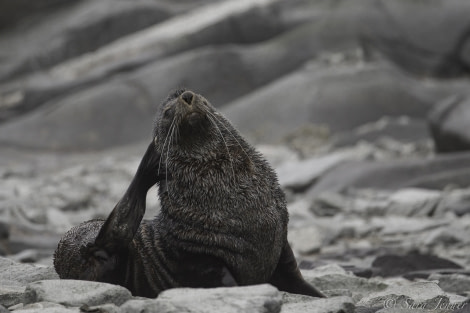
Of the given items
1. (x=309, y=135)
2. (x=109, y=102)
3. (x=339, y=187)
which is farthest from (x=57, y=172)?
(x=339, y=187)

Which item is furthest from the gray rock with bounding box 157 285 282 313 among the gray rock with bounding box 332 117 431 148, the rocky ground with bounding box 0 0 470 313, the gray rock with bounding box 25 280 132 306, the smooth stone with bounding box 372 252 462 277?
the gray rock with bounding box 332 117 431 148

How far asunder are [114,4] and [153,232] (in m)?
19.3

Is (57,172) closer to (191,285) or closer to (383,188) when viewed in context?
(383,188)

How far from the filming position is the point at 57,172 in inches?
664

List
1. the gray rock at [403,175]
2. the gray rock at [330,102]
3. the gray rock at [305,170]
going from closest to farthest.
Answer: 1. the gray rock at [403,175]
2. the gray rock at [305,170]
3. the gray rock at [330,102]

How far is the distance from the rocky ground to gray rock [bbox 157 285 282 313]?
7.61 feet

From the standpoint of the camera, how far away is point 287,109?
18.8 m

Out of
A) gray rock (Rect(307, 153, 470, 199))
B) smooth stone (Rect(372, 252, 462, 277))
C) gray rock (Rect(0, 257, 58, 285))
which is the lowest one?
smooth stone (Rect(372, 252, 462, 277))

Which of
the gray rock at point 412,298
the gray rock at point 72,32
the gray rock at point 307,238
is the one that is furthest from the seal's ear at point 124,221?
the gray rock at point 72,32

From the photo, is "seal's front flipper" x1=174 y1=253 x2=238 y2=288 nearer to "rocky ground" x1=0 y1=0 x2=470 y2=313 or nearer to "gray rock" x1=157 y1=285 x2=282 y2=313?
"gray rock" x1=157 y1=285 x2=282 y2=313

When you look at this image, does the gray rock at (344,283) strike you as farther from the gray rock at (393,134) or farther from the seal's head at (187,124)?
the gray rock at (393,134)

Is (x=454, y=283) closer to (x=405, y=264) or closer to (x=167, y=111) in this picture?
(x=405, y=264)

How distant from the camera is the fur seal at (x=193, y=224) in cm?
439

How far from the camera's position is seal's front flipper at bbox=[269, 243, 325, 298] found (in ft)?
15.9
